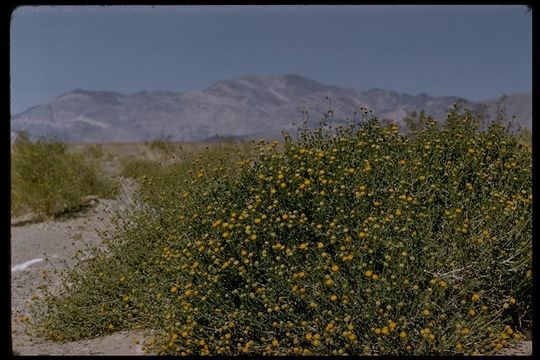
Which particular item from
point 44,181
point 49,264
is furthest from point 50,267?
point 44,181

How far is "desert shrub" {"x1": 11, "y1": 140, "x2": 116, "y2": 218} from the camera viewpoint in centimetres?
1313

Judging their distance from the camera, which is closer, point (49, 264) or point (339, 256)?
point (339, 256)

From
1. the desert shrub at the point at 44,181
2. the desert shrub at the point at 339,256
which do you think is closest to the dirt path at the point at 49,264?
the desert shrub at the point at 339,256

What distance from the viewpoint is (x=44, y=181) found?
1358 cm

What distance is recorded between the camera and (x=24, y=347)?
5496 millimetres

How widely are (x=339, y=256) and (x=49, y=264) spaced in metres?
5.71

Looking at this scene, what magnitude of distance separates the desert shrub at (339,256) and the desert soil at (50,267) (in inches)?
7.9

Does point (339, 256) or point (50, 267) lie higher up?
point (339, 256)

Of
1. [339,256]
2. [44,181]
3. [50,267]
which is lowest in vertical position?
[50,267]

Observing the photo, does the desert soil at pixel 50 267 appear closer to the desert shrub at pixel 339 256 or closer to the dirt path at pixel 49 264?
the dirt path at pixel 49 264

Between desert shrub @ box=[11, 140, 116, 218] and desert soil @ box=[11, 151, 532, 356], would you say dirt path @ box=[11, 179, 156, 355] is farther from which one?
desert shrub @ box=[11, 140, 116, 218]

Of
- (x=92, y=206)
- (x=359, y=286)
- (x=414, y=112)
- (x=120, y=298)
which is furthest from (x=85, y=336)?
(x=92, y=206)

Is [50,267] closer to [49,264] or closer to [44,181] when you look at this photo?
[49,264]

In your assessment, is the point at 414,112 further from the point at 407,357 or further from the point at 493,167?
the point at 407,357
